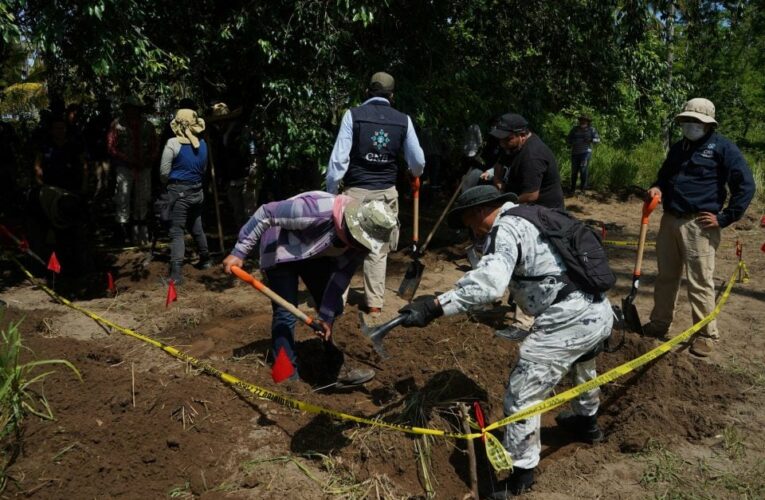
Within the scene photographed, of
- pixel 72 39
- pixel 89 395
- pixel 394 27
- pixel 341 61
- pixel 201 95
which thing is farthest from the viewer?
pixel 201 95

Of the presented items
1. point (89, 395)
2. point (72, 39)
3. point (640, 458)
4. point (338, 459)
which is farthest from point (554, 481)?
point (72, 39)

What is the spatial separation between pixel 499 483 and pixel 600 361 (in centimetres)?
189

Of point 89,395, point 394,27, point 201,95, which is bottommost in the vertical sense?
point 89,395

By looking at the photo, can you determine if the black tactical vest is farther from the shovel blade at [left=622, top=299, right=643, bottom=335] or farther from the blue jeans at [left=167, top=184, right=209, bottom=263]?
the shovel blade at [left=622, top=299, right=643, bottom=335]

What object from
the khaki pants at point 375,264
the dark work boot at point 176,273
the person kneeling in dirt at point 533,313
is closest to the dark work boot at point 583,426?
the person kneeling in dirt at point 533,313

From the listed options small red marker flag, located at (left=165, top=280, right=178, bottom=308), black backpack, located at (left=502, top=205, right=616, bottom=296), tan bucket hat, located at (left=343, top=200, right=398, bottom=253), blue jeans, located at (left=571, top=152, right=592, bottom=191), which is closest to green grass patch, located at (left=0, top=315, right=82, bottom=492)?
tan bucket hat, located at (left=343, top=200, right=398, bottom=253)

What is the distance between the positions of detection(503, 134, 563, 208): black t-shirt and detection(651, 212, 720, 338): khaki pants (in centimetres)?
101

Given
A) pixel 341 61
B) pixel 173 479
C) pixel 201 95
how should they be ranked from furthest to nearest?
pixel 201 95 → pixel 341 61 → pixel 173 479

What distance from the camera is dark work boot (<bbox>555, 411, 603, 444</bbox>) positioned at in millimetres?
3979

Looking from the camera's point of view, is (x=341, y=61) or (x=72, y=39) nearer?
(x=72, y=39)

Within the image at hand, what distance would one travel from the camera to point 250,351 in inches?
199

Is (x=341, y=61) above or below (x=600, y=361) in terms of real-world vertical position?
above

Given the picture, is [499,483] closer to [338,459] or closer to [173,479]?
[338,459]

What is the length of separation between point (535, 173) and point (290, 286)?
2.25 metres
